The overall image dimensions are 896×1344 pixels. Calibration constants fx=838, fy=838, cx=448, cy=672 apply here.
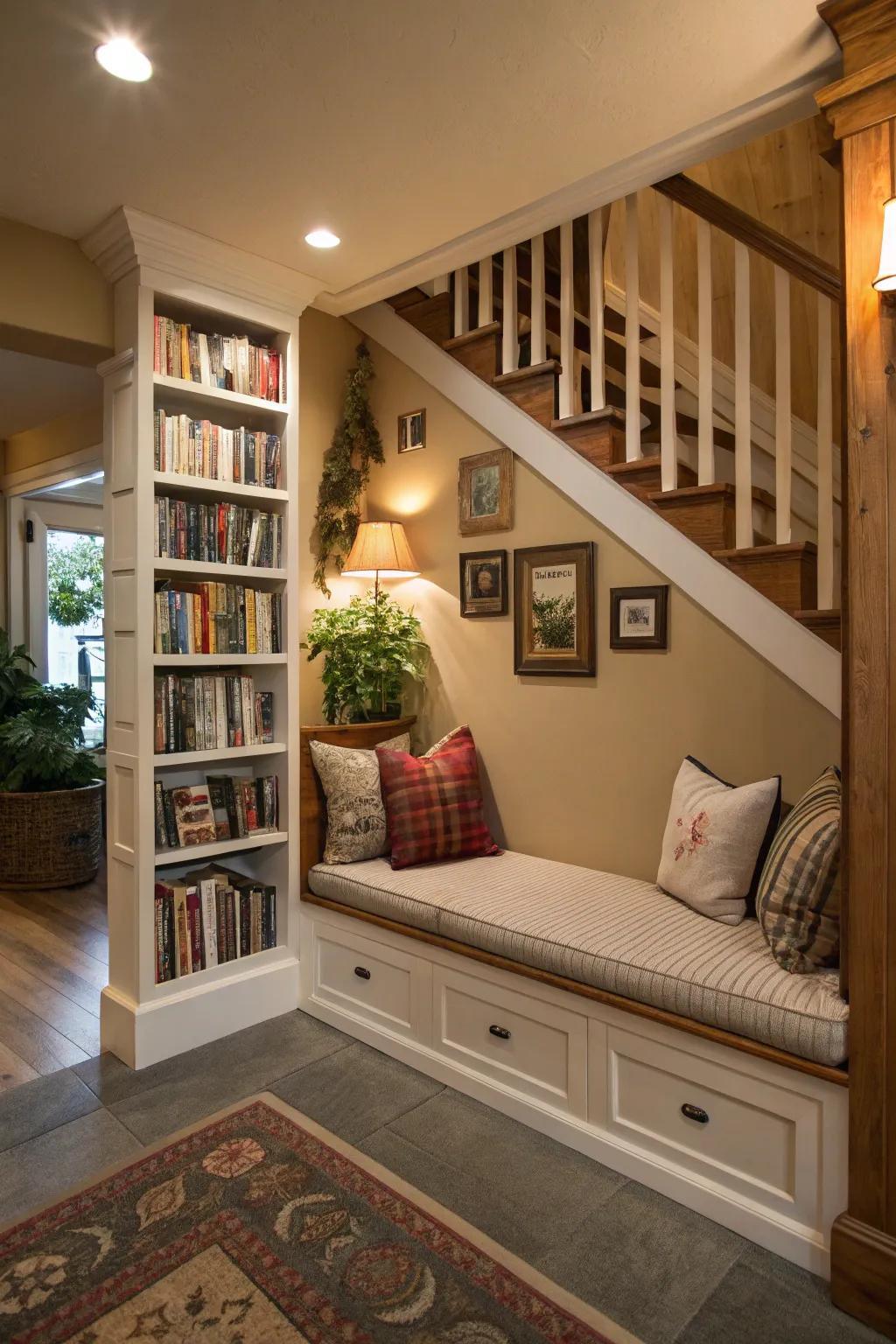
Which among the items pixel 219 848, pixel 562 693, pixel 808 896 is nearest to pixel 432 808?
pixel 562 693

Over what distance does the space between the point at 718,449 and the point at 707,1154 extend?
2.34 meters

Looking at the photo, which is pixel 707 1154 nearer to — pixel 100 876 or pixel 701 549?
pixel 701 549

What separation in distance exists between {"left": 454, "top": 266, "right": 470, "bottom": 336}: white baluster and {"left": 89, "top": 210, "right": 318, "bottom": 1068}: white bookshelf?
555 mm

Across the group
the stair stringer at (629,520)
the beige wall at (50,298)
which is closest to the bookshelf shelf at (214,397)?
the beige wall at (50,298)

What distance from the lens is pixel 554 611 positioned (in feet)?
9.81

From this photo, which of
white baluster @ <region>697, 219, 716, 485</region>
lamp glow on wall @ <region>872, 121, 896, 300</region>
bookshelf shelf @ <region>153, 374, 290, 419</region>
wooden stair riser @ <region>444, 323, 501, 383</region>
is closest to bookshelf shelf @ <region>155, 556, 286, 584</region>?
bookshelf shelf @ <region>153, 374, 290, 419</region>

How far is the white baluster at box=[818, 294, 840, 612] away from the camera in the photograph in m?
2.34

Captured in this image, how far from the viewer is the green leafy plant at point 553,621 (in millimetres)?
2953

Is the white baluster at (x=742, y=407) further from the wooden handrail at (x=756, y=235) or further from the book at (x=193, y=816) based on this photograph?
the book at (x=193, y=816)

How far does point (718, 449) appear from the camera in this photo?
3172 millimetres

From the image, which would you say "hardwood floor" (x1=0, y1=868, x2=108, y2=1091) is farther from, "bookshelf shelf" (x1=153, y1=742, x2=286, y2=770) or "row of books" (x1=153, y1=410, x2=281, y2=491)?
"row of books" (x1=153, y1=410, x2=281, y2=491)

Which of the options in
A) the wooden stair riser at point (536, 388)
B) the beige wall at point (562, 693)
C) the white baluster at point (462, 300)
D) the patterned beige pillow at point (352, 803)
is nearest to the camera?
the beige wall at point (562, 693)

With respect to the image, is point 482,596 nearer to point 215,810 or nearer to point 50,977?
point 215,810

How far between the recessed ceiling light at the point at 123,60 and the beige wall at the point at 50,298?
90 cm
